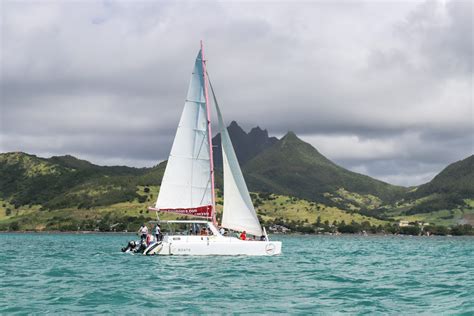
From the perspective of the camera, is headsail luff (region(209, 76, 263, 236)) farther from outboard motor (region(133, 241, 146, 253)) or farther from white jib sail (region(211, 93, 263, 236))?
outboard motor (region(133, 241, 146, 253))

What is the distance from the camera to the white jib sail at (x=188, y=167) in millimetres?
66688

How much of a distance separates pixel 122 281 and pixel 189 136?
2609 centimetres

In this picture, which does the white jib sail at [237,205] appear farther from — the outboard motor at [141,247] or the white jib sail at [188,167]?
the outboard motor at [141,247]

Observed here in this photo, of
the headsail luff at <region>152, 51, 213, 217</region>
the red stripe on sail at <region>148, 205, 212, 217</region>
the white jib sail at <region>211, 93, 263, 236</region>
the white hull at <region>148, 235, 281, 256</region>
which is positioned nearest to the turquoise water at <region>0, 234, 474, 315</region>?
the white hull at <region>148, 235, 281, 256</region>

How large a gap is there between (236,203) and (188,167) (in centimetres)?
710

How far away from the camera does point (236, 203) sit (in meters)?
67.6

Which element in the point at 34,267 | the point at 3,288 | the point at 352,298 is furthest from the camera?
the point at 34,267

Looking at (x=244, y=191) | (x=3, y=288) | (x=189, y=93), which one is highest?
(x=189, y=93)

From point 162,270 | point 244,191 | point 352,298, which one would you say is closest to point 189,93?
point 244,191

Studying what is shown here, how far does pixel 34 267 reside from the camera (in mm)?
58312

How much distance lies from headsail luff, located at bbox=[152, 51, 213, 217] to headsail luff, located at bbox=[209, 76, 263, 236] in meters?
2.34

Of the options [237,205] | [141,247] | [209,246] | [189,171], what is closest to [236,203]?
[237,205]

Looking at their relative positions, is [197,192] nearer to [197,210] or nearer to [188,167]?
[197,210]

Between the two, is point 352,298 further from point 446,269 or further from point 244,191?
point 244,191
